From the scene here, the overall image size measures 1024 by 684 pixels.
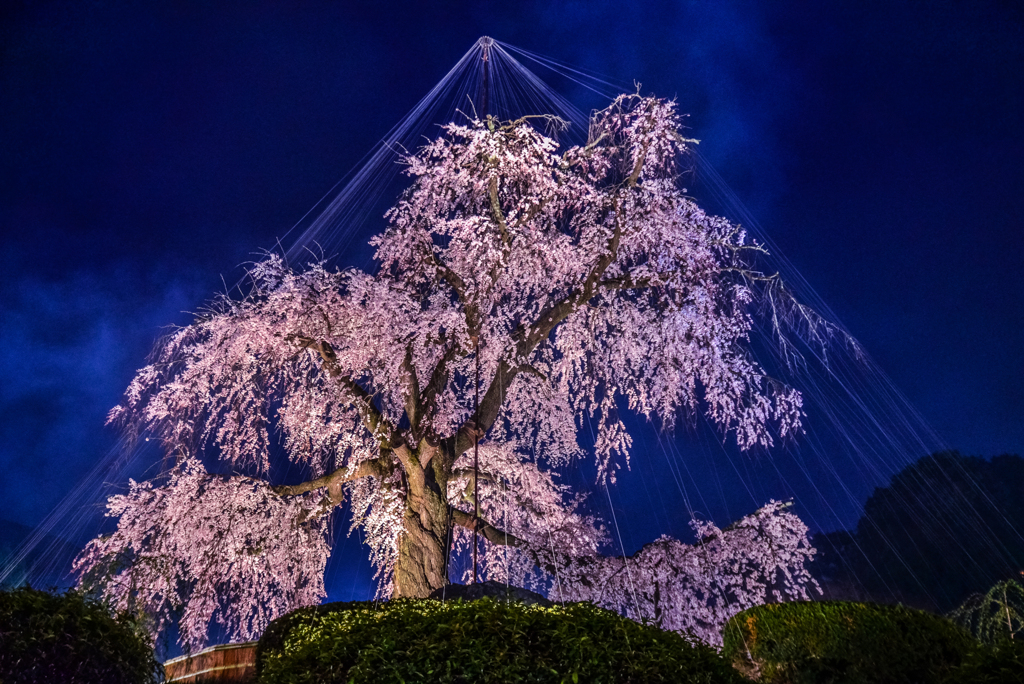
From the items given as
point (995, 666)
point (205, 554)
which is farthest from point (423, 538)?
point (995, 666)

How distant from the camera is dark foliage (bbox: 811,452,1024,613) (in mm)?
17781

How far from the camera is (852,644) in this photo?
215 inches

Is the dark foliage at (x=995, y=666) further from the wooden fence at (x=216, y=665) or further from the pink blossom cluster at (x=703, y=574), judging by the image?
the wooden fence at (x=216, y=665)

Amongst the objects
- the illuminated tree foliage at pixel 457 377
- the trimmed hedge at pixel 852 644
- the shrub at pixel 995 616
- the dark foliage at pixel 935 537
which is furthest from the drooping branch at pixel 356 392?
the dark foliage at pixel 935 537

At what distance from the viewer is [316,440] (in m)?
9.19

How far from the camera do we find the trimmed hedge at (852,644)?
534 centimetres

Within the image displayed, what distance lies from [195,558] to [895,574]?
20.8 metres

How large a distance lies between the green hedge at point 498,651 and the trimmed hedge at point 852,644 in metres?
3.21

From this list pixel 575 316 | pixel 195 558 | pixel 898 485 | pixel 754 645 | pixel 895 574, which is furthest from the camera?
pixel 898 485

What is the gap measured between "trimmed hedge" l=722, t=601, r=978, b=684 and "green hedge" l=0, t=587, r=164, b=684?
193 inches

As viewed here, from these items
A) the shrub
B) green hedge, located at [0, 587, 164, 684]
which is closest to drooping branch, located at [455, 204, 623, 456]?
green hedge, located at [0, 587, 164, 684]

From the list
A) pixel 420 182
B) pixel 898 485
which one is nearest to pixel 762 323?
pixel 420 182

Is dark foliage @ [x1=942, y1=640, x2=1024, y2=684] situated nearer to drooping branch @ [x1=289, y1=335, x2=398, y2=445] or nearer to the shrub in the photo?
the shrub

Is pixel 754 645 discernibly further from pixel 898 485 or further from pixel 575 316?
pixel 898 485
